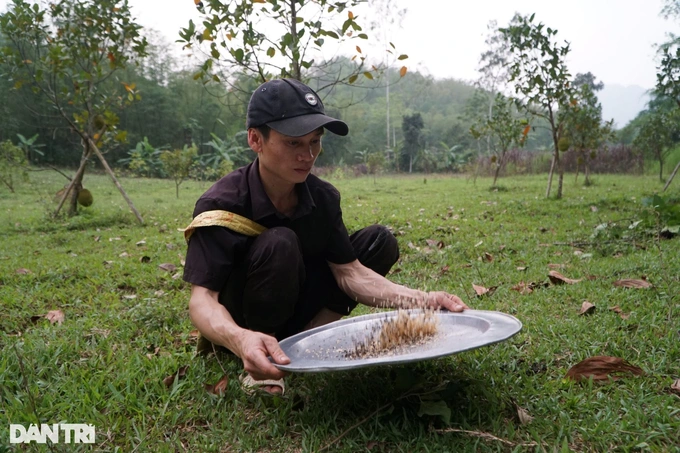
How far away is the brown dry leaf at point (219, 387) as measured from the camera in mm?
1796

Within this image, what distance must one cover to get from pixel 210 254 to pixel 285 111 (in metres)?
0.58

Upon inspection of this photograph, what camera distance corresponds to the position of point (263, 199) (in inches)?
72.9

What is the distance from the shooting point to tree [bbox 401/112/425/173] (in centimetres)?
2672

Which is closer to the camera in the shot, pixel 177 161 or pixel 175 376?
pixel 175 376

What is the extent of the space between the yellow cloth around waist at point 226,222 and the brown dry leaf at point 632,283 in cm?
216

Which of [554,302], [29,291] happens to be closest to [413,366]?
[554,302]

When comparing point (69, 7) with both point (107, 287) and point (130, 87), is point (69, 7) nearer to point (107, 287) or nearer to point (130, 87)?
point (130, 87)

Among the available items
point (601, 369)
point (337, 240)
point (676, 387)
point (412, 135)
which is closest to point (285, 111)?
point (337, 240)

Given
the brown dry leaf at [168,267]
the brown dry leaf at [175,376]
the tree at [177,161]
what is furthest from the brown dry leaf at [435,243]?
the tree at [177,161]

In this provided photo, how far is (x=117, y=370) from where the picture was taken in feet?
6.44

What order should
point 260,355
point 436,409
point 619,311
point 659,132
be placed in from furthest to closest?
point 659,132, point 619,311, point 436,409, point 260,355

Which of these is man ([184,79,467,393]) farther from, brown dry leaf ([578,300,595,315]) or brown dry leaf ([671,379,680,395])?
brown dry leaf ([578,300,595,315])

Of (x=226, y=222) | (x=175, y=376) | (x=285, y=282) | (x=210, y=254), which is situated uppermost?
(x=226, y=222)

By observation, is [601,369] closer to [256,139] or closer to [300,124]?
[300,124]
